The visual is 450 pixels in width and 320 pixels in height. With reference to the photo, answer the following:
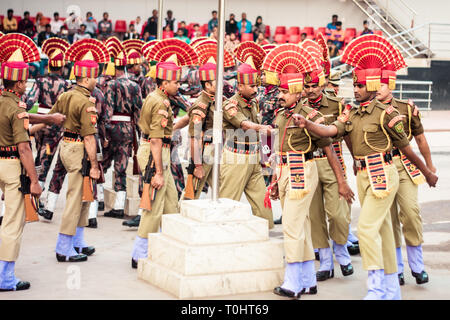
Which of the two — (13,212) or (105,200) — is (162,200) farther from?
(105,200)

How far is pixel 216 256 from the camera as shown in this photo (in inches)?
247

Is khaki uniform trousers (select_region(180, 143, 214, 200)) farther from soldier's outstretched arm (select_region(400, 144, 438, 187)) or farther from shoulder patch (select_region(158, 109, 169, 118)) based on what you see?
soldier's outstretched arm (select_region(400, 144, 438, 187))

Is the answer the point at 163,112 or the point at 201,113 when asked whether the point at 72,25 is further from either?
the point at 163,112

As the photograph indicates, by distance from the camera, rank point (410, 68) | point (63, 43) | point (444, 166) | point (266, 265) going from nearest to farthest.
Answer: point (266, 265), point (63, 43), point (444, 166), point (410, 68)

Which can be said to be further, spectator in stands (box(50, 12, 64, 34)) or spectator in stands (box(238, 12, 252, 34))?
spectator in stands (box(238, 12, 252, 34))

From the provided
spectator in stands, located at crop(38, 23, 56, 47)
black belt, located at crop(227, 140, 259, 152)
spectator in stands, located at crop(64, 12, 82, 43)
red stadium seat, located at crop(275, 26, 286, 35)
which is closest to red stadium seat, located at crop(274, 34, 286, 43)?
red stadium seat, located at crop(275, 26, 286, 35)

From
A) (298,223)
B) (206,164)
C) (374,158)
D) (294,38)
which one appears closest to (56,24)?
(294,38)

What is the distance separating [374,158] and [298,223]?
82 cm

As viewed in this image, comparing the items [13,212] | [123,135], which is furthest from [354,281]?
[123,135]

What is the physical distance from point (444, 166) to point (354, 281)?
8.18 meters

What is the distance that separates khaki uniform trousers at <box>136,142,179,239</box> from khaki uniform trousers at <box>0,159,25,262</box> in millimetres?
1263

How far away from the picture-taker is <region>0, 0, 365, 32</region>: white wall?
26656 millimetres

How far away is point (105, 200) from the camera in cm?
1023
